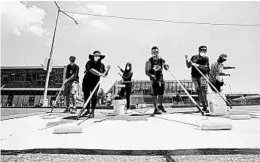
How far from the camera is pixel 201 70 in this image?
483cm

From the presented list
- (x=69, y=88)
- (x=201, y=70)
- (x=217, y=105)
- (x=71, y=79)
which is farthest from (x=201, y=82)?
(x=69, y=88)

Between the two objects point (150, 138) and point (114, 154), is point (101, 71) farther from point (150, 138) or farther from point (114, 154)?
point (114, 154)

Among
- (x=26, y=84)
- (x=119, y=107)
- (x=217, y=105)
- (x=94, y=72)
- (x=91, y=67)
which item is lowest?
(x=119, y=107)

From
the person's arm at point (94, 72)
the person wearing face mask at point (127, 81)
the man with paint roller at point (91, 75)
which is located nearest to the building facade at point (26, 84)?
the person wearing face mask at point (127, 81)

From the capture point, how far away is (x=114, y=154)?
4.44 ft

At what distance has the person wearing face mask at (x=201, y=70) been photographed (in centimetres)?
463

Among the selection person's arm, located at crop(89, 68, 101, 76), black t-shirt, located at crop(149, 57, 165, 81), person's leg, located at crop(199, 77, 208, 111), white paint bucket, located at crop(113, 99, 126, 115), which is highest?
black t-shirt, located at crop(149, 57, 165, 81)

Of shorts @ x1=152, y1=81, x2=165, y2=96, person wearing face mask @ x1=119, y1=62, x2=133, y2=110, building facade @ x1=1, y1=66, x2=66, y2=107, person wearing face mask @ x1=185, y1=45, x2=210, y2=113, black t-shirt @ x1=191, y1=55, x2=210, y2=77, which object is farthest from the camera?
building facade @ x1=1, y1=66, x2=66, y2=107

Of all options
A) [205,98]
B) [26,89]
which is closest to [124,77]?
[205,98]

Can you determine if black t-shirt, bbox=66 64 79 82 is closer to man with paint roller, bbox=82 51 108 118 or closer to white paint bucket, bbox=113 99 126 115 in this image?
man with paint roller, bbox=82 51 108 118

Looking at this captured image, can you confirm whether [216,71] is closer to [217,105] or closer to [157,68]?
[217,105]

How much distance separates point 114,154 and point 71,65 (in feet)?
15.0

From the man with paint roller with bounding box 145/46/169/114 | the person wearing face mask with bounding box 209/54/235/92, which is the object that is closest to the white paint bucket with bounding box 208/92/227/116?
the person wearing face mask with bounding box 209/54/235/92

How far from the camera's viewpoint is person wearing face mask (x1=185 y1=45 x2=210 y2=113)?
182 inches
